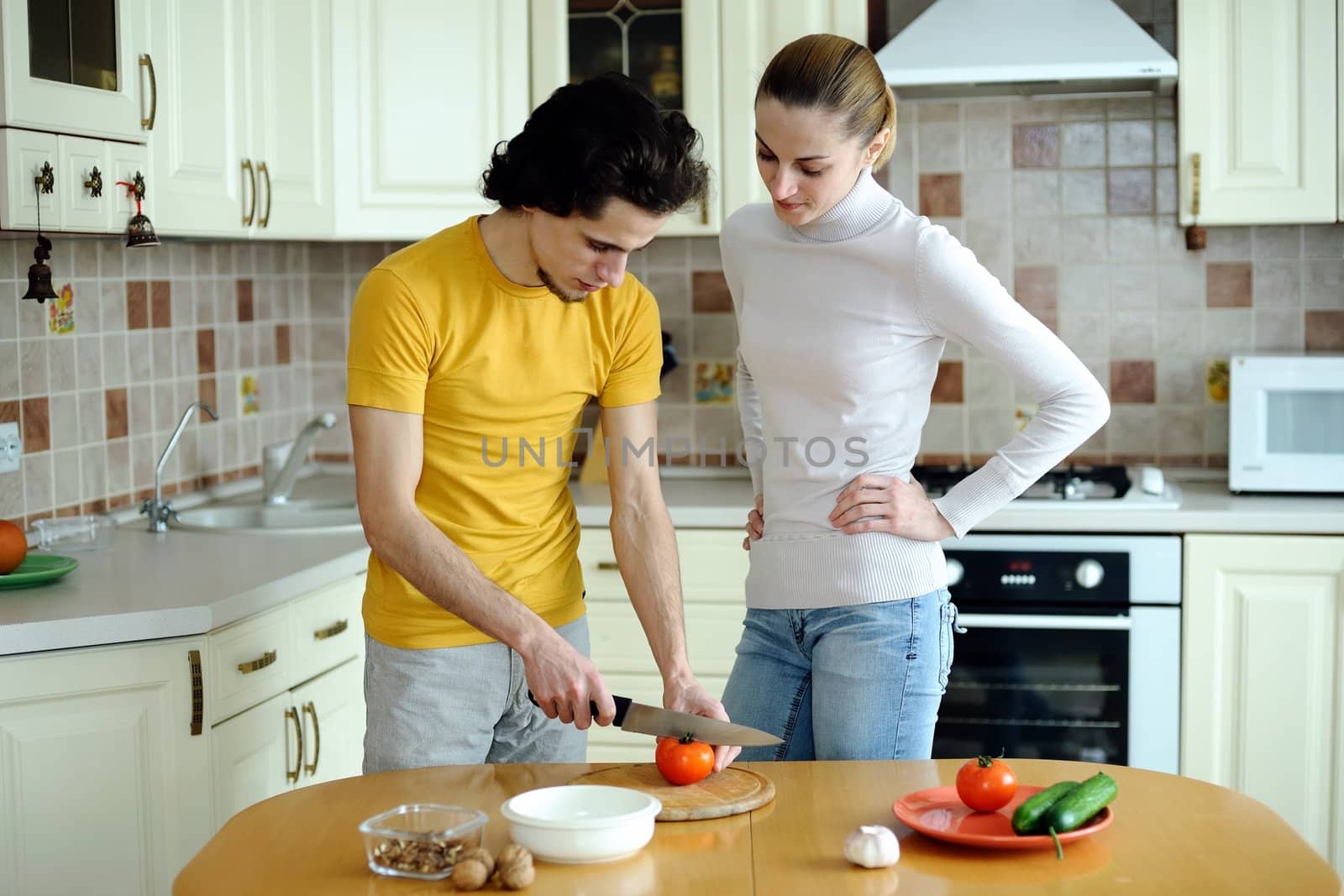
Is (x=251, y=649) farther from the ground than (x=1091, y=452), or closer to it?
closer to it

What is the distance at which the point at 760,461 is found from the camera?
2.10 meters

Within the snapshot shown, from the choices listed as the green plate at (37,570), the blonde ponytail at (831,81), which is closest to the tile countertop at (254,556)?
the green plate at (37,570)

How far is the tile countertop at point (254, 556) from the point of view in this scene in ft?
6.99

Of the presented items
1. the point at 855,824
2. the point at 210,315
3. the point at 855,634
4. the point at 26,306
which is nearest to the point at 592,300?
the point at 855,634

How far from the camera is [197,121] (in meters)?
2.61

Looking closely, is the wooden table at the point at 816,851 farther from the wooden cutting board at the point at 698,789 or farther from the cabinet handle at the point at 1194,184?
the cabinet handle at the point at 1194,184

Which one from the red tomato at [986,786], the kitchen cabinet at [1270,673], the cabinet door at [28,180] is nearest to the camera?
the red tomato at [986,786]

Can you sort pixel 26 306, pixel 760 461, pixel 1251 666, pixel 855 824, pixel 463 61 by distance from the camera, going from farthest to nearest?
1. pixel 463 61
2. pixel 1251 666
3. pixel 26 306
4. pixel 760 461
5. pixel 855 824

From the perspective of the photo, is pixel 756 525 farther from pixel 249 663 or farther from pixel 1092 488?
pixel 1092 488

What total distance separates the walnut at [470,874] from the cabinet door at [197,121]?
1.60 m

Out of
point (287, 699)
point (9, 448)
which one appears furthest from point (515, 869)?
point (9, 448)

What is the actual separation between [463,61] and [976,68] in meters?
1.12

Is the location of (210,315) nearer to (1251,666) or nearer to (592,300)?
(592,300)

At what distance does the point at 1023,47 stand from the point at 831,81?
140 centimetres
